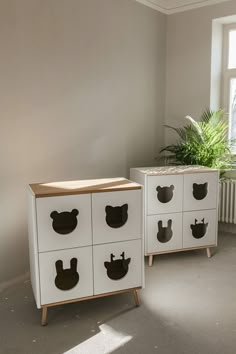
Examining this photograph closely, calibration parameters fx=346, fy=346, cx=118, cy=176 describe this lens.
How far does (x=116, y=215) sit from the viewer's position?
2148mm

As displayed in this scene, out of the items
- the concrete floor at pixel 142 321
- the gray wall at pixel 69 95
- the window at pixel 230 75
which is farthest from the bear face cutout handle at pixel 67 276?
the window at pixel 230 75

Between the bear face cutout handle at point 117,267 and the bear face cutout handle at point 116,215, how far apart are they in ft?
0.64

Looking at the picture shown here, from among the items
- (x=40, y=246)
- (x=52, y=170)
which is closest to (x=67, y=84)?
(x=52, y=170)

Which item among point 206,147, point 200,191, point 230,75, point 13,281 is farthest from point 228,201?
point 13,281

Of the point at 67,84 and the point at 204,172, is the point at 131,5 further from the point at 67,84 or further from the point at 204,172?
the point at 204,172

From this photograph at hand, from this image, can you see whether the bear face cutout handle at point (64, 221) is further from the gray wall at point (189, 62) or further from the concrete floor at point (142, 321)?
the gray wall at point (189, 62)

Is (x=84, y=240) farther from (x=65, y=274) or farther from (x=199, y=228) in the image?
(x=199, y=228)

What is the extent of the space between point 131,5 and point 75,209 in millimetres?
2180

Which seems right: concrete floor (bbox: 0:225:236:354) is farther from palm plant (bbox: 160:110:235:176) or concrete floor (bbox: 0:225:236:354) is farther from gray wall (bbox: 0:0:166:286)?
palm plant (bbox: 160:110:235:176)

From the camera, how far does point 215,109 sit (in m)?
3.63

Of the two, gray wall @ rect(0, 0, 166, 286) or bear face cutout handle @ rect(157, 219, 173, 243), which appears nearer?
gray wall @ rect(0, 0, 166, 286)

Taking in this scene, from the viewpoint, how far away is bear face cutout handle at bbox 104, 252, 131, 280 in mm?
2145

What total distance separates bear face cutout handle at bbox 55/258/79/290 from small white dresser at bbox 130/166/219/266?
33.4 inches

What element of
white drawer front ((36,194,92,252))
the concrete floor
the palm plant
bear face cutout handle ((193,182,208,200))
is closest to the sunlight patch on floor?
the concrete floor
